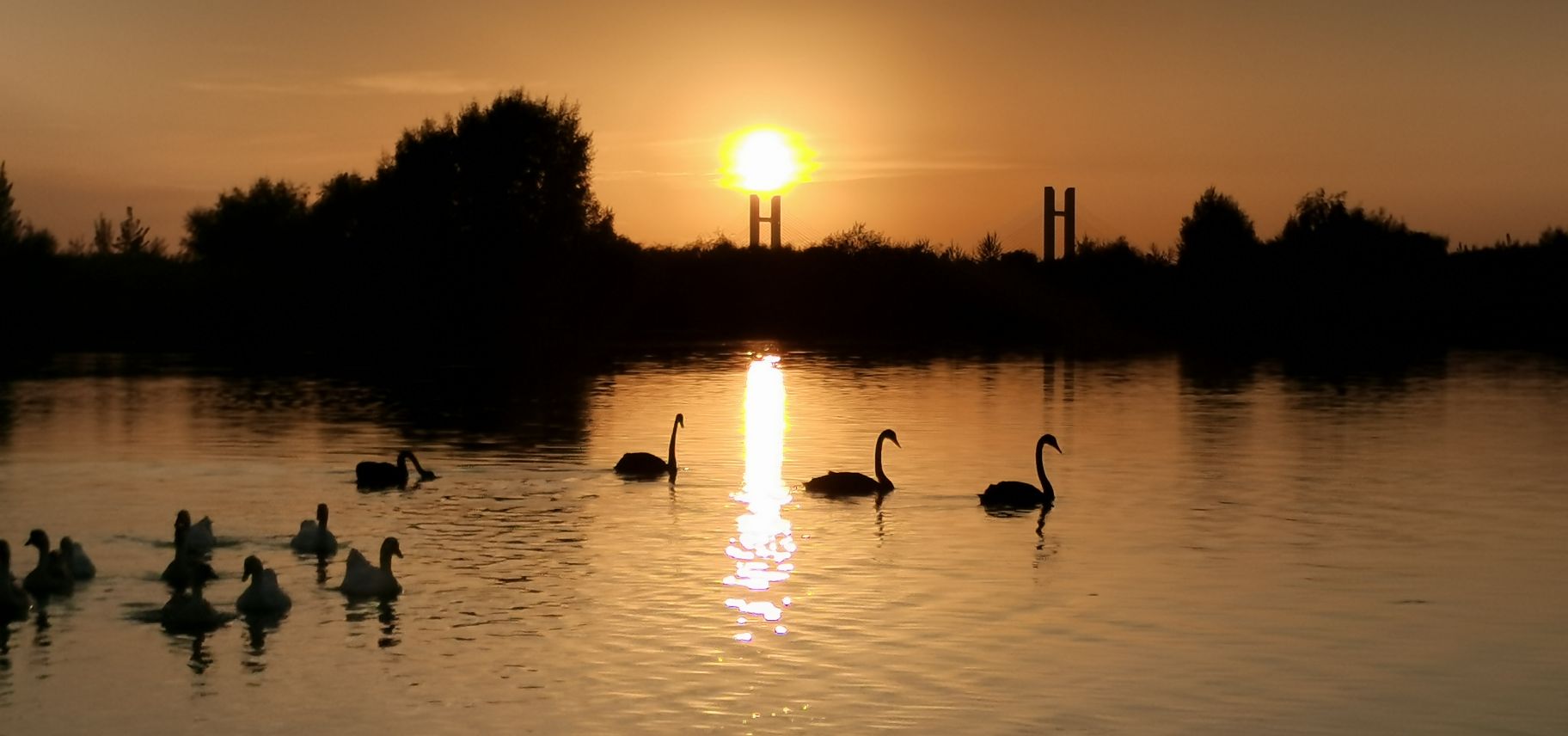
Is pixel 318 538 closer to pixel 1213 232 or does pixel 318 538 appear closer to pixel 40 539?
pixel 40 539

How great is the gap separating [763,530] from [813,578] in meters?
3.19

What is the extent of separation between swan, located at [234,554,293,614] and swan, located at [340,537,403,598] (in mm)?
826

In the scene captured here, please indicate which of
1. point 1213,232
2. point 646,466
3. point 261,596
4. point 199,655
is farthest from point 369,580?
point 1213,232

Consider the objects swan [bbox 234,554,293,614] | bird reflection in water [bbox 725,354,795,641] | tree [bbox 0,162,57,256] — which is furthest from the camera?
tree [bbox 0,162,57,256]

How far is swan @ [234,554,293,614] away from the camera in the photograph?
16094 millimetres

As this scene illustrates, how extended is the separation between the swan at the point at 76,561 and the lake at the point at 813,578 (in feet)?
0.60

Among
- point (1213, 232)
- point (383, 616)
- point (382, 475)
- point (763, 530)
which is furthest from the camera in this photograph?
point (1213, 232)

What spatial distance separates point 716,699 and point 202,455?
19.3 metres

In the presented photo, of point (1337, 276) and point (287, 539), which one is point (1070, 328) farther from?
point (287, 539)

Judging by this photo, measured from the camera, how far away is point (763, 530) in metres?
21.3

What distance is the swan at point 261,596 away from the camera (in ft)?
52.8

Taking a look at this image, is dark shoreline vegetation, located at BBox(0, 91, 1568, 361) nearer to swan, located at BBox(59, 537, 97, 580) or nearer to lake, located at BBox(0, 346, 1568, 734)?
lake, located at BBox(0, 346, 1568, 734)

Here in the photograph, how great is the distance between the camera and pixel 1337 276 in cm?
9500

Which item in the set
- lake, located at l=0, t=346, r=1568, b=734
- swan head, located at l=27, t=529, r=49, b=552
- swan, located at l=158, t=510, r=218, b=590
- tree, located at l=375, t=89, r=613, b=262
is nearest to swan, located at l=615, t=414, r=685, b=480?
lake, located at l=0, t=346, r=1568, b=734
